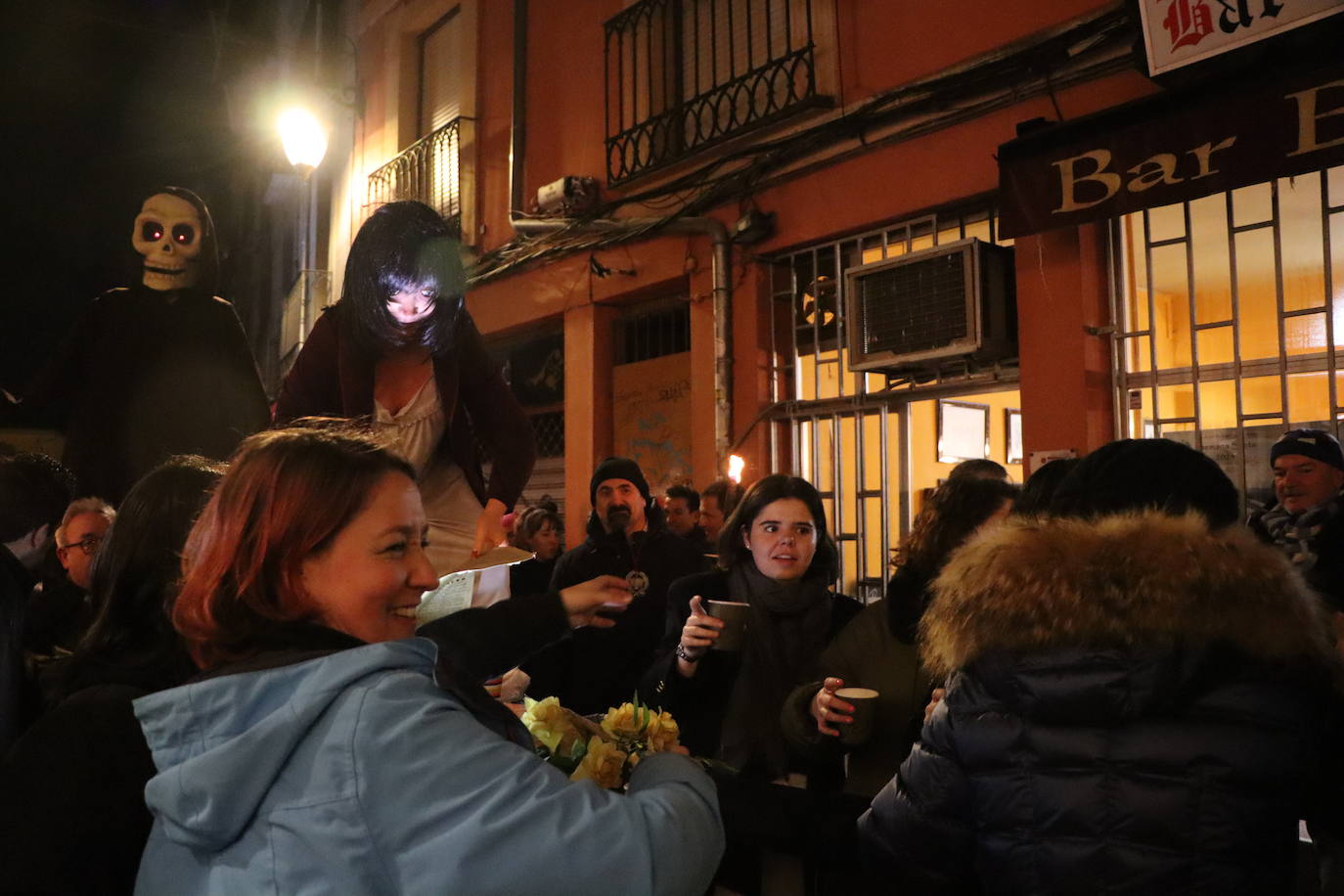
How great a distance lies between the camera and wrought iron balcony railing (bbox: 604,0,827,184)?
26.8ft

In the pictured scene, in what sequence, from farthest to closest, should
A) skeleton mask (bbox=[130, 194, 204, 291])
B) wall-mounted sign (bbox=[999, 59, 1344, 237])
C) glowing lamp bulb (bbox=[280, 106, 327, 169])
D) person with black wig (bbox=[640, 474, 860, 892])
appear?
glowing lamp bulb (bbox=[280, 106, 327, 169]) < wall-mounted sign (bbox=[999, 59, 1344, 237]) < skeleton mask (bbox=[130, 194, 204, 291]) < person with black wig (bbox=[640, 474, 860, 892])

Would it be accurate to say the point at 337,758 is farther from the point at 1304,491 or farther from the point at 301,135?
the point at 301,135

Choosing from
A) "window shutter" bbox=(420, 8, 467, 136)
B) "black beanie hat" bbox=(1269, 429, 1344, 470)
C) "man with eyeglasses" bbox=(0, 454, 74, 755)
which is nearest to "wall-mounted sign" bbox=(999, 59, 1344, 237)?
"black beanie hat" bbox=(1269, 429, 1344, 470)

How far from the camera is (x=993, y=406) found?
8758 millimetres

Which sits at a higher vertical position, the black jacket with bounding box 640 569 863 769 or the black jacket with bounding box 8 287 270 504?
the black jacket with bounding box 8 287 270 504

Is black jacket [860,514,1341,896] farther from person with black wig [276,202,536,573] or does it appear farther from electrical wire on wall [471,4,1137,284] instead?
electrical wire on wall [471,4,1137,284]

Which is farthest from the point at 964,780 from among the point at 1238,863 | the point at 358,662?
the point at 358,662

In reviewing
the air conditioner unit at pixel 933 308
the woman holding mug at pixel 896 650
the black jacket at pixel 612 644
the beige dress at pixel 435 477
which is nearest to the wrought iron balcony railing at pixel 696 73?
the air conditioner unit at pixel 933 308

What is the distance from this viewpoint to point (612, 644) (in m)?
5.16

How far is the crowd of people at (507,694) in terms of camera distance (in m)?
1.29

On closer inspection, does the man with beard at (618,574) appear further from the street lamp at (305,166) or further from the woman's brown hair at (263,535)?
the street lamp at (305,166)

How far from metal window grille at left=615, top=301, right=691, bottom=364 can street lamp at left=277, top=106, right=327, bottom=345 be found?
2.95m

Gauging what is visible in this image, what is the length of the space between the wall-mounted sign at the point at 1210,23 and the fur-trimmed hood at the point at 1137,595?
4324mm

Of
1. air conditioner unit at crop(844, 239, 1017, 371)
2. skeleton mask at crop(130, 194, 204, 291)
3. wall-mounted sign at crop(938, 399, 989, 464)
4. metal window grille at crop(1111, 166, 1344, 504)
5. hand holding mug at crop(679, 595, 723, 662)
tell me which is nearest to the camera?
hand holding mug at crop(679, 595, 723, 662)
